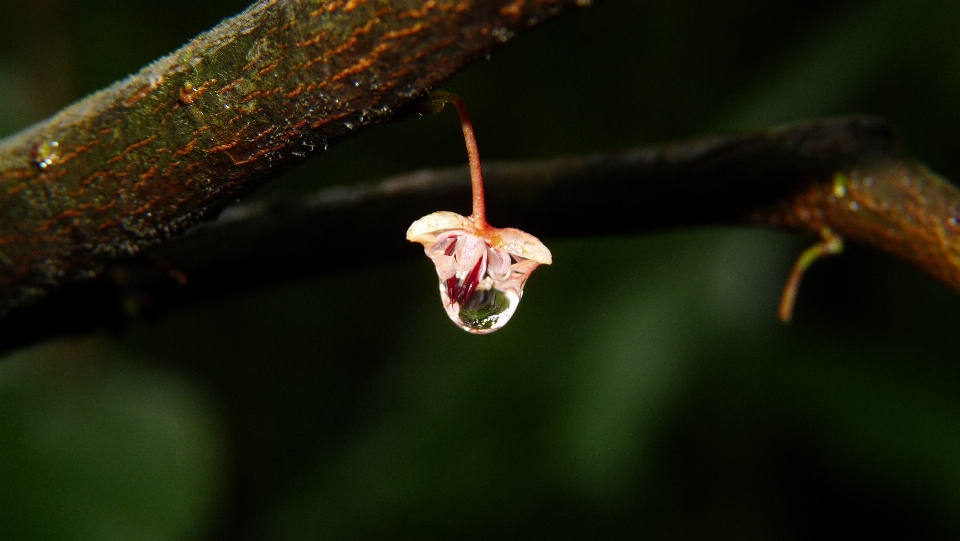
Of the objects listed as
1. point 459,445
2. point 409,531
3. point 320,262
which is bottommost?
point 409,531

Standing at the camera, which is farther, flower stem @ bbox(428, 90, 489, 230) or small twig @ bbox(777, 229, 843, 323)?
small twig @ bbox(777, 229, 843, 323)

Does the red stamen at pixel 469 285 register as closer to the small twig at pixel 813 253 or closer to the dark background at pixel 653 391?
the small twig at pixel 813 253

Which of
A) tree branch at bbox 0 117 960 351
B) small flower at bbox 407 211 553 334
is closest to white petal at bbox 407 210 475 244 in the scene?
small flower at bbox 407 211 553 334

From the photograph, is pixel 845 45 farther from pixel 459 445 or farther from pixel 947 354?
pixel 459 445

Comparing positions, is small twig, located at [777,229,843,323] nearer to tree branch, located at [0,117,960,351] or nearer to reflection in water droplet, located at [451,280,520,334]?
tree branch, located at [0,117,960,351]

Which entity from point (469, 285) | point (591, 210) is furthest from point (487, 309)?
point (591, 210)

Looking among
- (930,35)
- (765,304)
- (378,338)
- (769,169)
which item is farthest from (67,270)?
(378,338)

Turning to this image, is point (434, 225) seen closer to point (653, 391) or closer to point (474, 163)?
point (474, 163)
